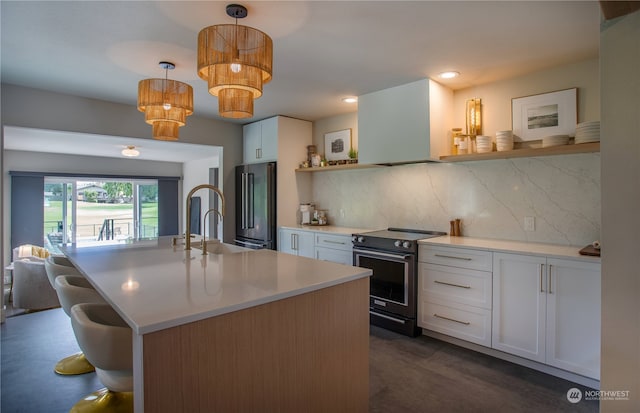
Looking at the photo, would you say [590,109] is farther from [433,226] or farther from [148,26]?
[148,26]

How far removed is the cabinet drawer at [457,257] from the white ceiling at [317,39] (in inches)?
61.5

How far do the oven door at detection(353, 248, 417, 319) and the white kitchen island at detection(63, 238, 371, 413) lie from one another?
148 cm

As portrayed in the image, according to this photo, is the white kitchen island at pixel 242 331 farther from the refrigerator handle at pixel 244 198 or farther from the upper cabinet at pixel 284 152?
the refrigerator handle at pixel 244 198

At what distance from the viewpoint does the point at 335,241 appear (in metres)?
3.97

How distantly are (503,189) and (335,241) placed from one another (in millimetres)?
1792

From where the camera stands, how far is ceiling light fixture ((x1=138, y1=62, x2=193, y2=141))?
99.2 inches

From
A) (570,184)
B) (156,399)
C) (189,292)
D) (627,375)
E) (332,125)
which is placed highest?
(332,125)

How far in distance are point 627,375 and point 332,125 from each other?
12.7 feet

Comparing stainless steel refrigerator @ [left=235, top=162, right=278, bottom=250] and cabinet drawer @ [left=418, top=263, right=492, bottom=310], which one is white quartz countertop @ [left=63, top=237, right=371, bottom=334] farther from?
stainless steel refrigerator @ [left=235, top=162, right=278, bottom=250]

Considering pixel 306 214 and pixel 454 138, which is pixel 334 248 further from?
pixel 454 138

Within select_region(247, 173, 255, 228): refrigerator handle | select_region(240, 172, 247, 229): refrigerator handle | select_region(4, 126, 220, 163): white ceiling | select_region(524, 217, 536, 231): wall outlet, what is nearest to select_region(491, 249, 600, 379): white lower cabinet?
select_region(524, 217, 536, 231): wall outlet

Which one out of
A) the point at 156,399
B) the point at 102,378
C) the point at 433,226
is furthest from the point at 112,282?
the point at 433,226

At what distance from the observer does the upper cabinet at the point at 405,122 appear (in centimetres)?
329

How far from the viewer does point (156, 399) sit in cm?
109
